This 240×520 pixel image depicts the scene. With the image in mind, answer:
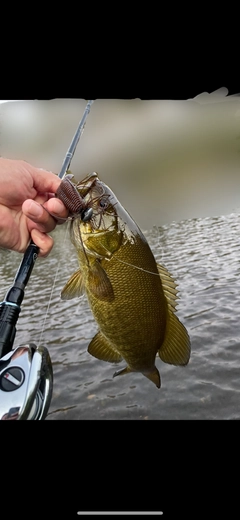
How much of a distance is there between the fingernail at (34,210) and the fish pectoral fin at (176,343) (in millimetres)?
736

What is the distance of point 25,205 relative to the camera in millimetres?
1769

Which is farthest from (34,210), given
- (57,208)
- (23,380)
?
(23,380)

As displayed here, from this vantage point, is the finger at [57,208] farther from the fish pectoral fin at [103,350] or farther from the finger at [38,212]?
the fish pectoral fin at [103,350]

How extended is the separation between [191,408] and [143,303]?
3.08 m

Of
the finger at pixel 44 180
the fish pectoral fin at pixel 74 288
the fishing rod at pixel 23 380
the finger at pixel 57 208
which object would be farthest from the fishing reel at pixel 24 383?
the finger at pixel 44 180

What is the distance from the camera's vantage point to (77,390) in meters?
5.14

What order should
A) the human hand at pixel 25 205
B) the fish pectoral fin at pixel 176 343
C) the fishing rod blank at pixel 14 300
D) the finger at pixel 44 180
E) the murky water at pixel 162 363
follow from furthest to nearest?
the murky water at pixel 162 363 → the finger at pixel 44 180 → the human hand at pixel 25 205 → the fish pectoral fin at pixel 176 343 → the fishing rod blank at pixel 14 300

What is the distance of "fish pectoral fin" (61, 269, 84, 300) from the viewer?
6.06 ft

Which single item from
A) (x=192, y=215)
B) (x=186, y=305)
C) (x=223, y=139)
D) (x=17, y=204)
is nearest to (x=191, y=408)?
(x=186, y=305)

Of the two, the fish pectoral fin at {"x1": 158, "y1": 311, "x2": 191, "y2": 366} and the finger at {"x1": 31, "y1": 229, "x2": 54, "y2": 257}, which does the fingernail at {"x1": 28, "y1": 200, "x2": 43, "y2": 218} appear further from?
the fish pectoral fin at {"x1": 158, "y1": 311, "x2": 191, "y2": 366}

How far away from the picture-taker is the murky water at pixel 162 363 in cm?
444

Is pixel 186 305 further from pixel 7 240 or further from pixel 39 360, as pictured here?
pixel 39 360

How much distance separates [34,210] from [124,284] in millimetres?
519

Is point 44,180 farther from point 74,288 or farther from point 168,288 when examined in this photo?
point 168,288
